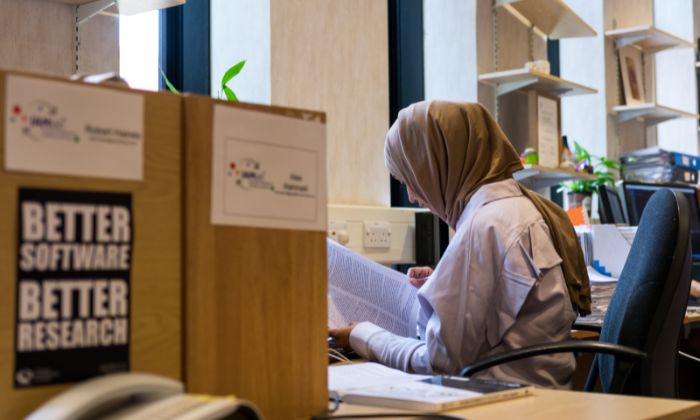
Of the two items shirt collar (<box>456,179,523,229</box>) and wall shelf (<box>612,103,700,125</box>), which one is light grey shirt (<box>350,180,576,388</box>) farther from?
wall shelf (<box>612,103,700,125</box>)

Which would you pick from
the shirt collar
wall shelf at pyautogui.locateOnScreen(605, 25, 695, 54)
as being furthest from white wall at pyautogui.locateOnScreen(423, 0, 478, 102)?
the shirt collar

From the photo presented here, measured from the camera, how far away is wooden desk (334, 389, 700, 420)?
3.42 ft

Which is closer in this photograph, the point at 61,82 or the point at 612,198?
the point at 61,82

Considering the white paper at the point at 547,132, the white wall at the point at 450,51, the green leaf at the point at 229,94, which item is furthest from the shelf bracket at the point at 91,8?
the white paper at the point at 547,132

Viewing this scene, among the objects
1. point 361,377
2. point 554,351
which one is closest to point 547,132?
point 554,351

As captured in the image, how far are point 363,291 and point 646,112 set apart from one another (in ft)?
12.4

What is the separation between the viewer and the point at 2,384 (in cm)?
78

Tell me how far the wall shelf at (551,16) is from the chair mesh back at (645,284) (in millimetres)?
2348

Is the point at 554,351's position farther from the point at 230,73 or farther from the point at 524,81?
the point at 524,81

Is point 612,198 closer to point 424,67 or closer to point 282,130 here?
point 424,67

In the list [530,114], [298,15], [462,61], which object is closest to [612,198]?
[530,114]

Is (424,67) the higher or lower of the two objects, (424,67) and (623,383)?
the higher

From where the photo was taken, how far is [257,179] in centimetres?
96

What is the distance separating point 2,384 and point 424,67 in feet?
11.8
